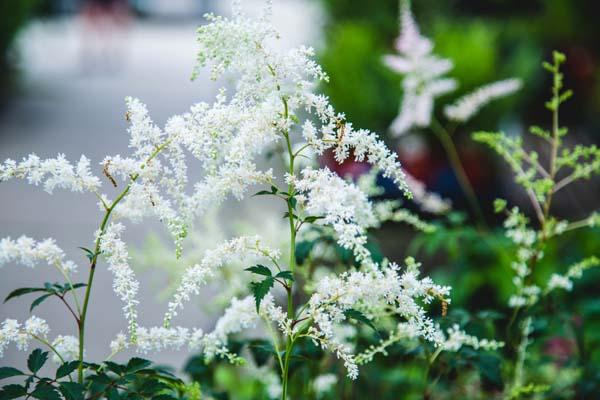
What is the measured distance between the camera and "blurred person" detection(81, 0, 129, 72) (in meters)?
13.4

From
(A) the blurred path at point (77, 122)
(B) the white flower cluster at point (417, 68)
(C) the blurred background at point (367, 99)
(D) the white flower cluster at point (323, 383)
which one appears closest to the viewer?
(D) the white flower cluster at point (323, 383)

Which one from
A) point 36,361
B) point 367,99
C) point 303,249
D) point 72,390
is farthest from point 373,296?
point 367,99

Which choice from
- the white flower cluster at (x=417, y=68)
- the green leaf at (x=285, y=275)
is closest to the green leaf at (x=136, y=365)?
the green leaf at (x=285, y=275)

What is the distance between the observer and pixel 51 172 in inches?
58.6

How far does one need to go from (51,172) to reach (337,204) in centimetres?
59

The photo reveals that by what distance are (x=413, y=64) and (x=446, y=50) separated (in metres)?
3.71

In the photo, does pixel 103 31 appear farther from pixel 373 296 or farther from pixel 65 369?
pixel 373 296

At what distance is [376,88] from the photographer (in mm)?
6270

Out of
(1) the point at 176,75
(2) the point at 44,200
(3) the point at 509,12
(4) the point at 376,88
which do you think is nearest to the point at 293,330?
(4) the point at 376,88

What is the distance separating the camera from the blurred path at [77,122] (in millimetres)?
4516

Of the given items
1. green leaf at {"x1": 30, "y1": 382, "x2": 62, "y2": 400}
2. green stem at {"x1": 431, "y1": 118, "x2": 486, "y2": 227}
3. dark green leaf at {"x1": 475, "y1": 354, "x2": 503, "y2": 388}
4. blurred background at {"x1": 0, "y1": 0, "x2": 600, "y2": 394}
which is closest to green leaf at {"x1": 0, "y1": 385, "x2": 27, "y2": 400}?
green leaf at {"x1": 30, "y1": 382, "x2": 62, "y2": 400}

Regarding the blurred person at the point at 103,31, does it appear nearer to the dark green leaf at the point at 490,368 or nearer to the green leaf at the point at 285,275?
the dark green leaf at the point at 490,368

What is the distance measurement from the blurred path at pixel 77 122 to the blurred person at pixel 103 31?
16 cm

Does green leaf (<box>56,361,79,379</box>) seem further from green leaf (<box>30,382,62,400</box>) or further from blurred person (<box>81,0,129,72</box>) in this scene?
blurred person (<box>81,0,129,72</box>)
